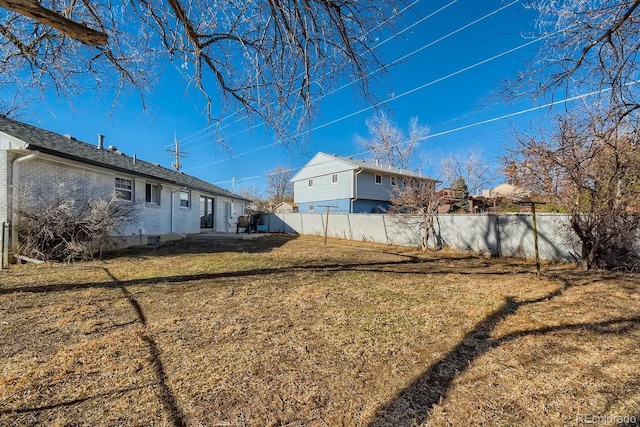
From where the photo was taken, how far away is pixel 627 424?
1722 mm

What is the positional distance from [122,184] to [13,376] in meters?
9.48

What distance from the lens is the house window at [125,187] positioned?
9.98 metres

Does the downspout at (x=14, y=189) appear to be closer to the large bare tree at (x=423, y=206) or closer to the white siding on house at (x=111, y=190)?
the white siding on house at (x=111, y=190)

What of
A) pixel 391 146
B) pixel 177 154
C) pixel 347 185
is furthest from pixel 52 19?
pixel 391 146

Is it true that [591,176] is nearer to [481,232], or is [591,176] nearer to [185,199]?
[481,232]

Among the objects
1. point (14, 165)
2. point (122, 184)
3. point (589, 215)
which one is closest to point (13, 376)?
point (14, 165)

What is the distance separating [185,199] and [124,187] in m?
4.03

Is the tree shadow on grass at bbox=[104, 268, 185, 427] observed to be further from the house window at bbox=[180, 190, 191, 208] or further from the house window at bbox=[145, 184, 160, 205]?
→ the house window at bbox=[180, 190, 191, 208]

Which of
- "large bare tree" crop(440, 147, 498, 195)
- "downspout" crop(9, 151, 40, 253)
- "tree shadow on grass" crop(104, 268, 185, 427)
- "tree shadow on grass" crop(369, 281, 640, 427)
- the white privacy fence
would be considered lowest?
"tree shadow on grass" crop(369, 281, 640, 427)

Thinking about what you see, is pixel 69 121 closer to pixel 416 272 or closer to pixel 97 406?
pixel 97 406

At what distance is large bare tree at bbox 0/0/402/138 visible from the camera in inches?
132

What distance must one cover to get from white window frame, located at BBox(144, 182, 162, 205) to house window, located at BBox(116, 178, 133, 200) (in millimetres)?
719

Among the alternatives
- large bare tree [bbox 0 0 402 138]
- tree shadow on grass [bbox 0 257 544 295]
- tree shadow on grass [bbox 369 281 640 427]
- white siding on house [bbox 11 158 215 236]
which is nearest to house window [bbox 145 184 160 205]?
white siding on house [bbox 11 158 215 236]

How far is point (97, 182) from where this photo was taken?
357 inches
